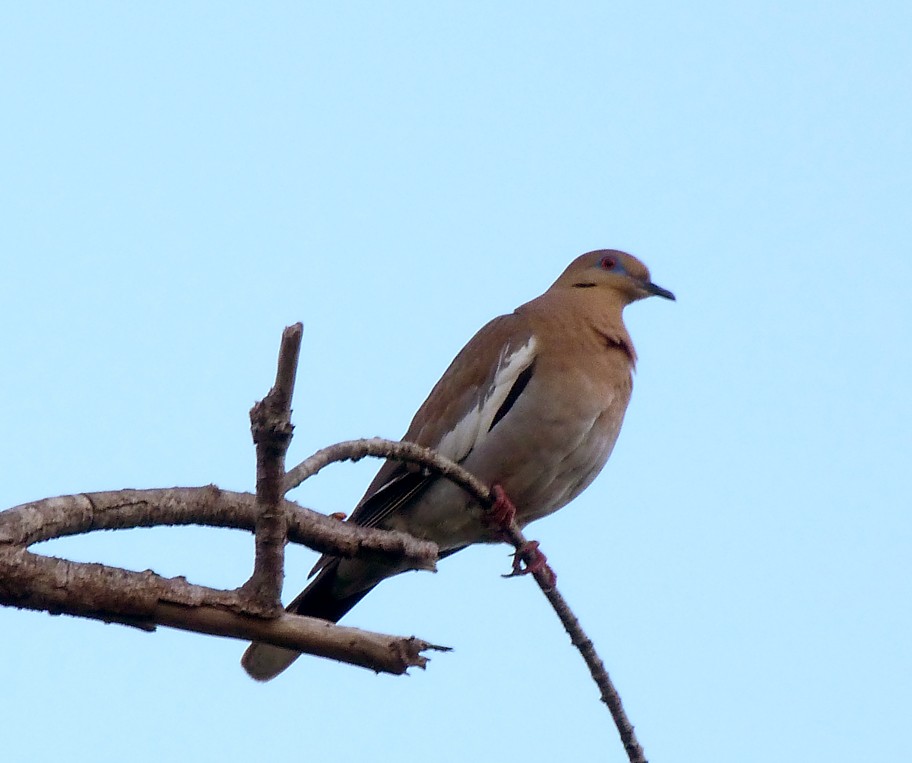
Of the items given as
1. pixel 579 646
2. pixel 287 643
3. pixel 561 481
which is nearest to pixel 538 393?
pixel 561 481

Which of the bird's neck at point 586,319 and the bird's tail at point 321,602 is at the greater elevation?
the bird's neck at point 586,319

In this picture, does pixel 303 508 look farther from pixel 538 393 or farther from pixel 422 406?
pixel 422 406

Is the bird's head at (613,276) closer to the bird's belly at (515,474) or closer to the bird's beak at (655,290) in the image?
the bird's beak at (655,290)

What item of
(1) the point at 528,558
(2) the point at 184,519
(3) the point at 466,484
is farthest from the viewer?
(1) the point at 528,558

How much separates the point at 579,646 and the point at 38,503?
5.00 ft

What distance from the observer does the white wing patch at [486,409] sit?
4570 mm

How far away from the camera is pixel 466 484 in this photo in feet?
11.6

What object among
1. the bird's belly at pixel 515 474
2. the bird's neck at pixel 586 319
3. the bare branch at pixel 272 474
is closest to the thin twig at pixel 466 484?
the bare branch at pixel 272 474

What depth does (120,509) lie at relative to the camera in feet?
8.44

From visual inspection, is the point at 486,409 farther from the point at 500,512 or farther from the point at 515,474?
the point at 500,512

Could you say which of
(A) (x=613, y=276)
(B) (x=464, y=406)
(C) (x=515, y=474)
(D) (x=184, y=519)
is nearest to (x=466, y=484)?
(C) (x=515, y=474)

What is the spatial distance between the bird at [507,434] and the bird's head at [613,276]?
584mm

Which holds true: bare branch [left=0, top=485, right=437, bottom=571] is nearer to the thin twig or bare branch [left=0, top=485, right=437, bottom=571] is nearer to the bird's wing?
the thin twig

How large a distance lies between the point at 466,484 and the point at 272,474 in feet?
4.06
